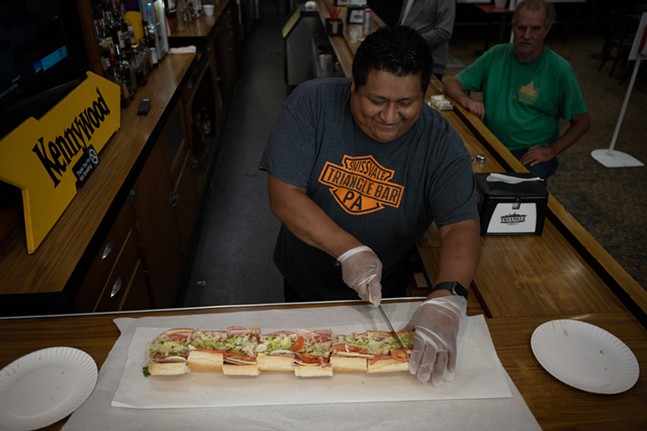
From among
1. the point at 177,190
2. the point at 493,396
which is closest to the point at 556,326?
the point at 493,396

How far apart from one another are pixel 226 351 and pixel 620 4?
1098 centimetres

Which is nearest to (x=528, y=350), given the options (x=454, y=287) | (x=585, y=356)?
(x=585, y=356)

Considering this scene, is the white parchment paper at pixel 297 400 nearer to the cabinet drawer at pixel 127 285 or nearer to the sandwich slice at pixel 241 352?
the sandwich slice at pixel 241 352

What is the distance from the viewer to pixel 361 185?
156 centimetres

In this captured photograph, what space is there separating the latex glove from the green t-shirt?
6.26ft

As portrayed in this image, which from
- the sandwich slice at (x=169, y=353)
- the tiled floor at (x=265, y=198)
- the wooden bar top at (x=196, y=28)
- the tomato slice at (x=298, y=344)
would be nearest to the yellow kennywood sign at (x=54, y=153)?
the sandwich slice at (x=169, y=353)

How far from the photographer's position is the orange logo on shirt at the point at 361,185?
1.54 m

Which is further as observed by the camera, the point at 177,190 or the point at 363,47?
the point at 177,190

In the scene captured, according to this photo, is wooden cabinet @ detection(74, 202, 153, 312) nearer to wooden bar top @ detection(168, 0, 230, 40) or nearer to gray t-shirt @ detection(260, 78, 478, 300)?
gray t-shirt @ detection(260, 78, 478, 300)

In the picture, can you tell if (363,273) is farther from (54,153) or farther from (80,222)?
(54,153)

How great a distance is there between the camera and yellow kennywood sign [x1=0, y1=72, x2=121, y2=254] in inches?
59.8

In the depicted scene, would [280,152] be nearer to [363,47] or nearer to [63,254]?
[363,47]

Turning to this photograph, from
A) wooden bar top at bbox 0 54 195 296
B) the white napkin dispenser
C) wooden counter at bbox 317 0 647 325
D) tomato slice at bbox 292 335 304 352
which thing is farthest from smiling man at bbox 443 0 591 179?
tomato slice at bbox 292 335 304 352

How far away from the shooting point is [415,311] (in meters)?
1.35
